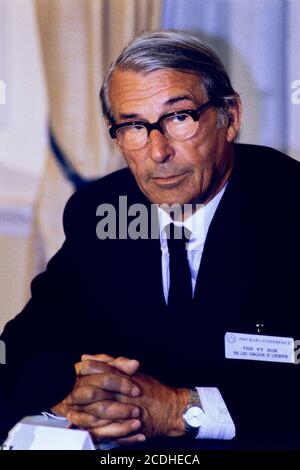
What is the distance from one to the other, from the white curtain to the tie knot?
322 mm

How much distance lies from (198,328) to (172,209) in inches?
13.8

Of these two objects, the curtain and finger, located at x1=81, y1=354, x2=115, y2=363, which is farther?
the curtain

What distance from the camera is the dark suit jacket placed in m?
2.03

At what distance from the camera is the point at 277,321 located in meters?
2.04

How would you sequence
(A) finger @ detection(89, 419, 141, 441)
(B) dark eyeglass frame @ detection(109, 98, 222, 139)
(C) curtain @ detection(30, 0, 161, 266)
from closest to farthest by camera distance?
(A) finger @ detection(89, 419, 141, 441), (B) dark eyeglass frame @ detection(109, 98, 222, 139), (C) curtain @ detection(30, 0, 161, 266)

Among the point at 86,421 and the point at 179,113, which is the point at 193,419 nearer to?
the point at 86,421

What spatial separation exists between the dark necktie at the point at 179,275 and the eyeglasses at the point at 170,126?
29 centimetres

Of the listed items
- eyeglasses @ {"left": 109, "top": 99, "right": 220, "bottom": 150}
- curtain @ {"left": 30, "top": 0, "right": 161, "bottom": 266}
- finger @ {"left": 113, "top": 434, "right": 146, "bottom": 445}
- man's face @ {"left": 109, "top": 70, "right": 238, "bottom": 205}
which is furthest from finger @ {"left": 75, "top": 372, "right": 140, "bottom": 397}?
eyeglasses @ {"left": 109, "top": 99, "right": 220, "bottom": 150}

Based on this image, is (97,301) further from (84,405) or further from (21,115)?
(21,115)

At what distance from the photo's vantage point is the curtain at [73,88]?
2.11 meters

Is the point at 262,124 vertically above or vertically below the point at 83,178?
above

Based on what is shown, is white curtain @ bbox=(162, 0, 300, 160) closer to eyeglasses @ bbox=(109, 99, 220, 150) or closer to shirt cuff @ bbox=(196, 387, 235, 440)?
eyeglasses @ bbox=(109, 99, 220, 150)

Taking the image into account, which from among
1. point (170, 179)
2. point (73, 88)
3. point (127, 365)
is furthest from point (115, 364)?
point (73, 88)

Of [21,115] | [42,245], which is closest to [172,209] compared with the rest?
[42,245]
